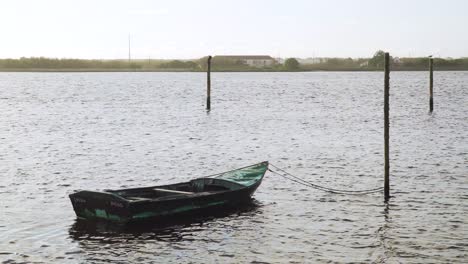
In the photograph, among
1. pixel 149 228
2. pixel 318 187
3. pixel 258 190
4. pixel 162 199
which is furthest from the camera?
pixel 318 187

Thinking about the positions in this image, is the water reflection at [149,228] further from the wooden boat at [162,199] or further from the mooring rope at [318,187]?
the mooring rope at [318,187]

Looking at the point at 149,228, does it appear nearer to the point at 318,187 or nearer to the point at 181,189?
the point at 181,189

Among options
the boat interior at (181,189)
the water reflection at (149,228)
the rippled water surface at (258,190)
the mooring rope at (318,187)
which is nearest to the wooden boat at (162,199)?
the boat interior at (181,189)

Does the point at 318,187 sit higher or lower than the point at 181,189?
lower

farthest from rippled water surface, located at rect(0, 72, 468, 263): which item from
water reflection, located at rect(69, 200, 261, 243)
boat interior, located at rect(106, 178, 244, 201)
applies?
boat interior, located at rect(106, 178, 244, 201)

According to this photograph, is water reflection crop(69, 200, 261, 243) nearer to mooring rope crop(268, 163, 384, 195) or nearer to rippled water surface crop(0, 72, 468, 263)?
rippled water surface crop(0, 72, 468, 263)

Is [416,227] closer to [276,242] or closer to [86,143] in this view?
[276,242]

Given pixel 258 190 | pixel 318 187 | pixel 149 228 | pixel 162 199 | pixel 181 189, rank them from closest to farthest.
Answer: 1. pixel 149 228
2. pixel 162 199
3. pixel 181 189
4. pixel 258 190
5. pixel 318 187

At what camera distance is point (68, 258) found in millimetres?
18250

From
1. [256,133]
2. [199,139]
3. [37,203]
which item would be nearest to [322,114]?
[256,133]

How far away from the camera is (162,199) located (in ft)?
70.4

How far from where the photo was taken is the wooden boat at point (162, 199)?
68.3 feet

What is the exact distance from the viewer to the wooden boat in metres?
20.8

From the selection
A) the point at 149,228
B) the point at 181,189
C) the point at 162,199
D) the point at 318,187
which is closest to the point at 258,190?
the point at 318,187
